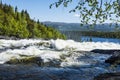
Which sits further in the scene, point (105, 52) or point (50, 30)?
point (50, 30)

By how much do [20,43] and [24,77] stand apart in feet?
124

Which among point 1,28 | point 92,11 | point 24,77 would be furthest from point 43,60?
point 1,28

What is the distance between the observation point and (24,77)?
77.6ft

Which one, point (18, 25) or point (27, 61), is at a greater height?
point (18, 25)

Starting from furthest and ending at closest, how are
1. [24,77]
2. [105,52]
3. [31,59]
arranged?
[105,52] → [31,59] → [24,77]

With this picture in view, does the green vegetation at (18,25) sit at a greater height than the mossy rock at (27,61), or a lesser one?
greater

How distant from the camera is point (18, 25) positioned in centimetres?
11150

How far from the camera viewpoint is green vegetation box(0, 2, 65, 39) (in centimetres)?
10806

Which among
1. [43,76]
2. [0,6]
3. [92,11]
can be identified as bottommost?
[43,76]

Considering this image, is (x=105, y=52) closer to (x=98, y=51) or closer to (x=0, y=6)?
(x=98, y=51)

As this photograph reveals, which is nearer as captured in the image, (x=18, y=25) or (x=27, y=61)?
(x=27, y=61)

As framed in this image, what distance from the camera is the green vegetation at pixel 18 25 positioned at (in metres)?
108

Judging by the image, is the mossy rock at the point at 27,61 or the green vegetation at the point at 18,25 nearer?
the mossy rock at the point at 27,61

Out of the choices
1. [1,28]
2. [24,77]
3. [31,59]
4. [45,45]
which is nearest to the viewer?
[24,77]
